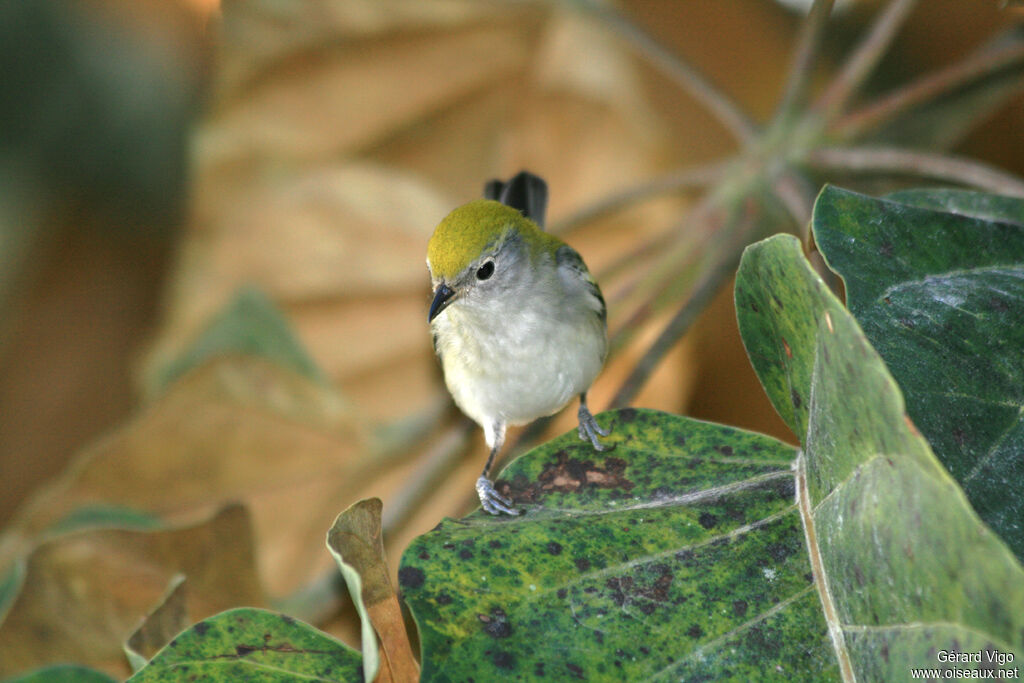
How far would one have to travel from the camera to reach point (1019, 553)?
0.84 m

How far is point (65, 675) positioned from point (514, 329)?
2.35ft

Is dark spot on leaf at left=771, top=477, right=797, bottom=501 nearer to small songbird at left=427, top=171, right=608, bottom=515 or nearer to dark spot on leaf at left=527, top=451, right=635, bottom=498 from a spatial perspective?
dark spot on leaf at left=527, top=451, right=635, bottom=498

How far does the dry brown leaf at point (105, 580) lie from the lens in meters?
1.35

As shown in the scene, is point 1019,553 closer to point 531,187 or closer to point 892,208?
point 892,208

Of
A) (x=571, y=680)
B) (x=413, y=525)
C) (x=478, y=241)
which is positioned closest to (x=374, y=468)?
(x=413, y=525)

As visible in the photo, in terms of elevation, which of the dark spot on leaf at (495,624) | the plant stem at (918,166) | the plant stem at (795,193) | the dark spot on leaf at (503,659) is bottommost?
the dark spot on leaf at (503,659)

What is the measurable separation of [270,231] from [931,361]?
5.58 feet

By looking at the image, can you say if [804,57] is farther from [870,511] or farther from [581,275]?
[870,511]

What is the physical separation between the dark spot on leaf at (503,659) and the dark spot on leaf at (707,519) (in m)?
0.23

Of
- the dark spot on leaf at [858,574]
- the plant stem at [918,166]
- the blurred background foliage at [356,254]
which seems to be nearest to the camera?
the dark spot on leaf at [858,574]

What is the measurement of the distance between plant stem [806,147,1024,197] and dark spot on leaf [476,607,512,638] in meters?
0.80

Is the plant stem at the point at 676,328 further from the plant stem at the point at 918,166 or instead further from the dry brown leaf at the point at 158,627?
the dry brown leaf at the point at 158,627

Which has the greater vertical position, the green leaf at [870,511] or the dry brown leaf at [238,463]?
the green leaf at [870,511]

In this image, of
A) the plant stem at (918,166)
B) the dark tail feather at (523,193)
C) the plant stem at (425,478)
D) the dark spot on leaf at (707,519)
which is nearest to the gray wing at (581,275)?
the dark tail feather at (523,193)
